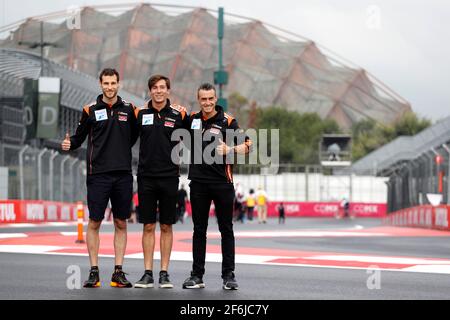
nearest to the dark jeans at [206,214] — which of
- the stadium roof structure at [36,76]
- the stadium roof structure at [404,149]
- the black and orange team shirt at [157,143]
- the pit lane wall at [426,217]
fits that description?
the black and orange team shirt at [157,143]

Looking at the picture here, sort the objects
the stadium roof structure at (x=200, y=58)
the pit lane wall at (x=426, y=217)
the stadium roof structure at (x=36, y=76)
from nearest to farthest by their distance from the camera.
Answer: the pit lane wall at (x=426, y=217), the stadium roof structure at (x=36, y=76), the stadium roof structure at (x=200, y=58)

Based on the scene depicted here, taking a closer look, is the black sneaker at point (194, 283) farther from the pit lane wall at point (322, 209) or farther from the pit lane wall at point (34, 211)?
the pit lane wall at point (322, 209)

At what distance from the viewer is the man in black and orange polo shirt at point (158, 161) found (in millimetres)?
9594

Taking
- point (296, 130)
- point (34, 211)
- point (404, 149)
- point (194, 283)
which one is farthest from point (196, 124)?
point (296, 130)

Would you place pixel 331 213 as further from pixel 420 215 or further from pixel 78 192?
pixel 420 215

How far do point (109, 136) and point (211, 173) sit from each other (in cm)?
100

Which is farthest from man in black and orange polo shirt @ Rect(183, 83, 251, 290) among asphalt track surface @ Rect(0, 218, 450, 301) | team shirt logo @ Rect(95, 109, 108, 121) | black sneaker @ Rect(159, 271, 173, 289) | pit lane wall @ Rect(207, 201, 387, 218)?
pit lane wall @ Rect(207, 201, 387, 218)

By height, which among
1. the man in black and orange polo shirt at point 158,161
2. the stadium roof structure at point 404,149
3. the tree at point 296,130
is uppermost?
the tree at point 296,130

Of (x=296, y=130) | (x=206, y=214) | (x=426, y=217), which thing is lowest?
(x=426, y=217)

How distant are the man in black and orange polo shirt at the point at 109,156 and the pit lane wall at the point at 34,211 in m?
20.5

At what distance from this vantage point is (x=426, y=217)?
95.7ft

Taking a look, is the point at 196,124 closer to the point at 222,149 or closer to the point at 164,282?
the point at 222,149

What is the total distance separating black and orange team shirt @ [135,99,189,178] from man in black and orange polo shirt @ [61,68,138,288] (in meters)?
0.19
